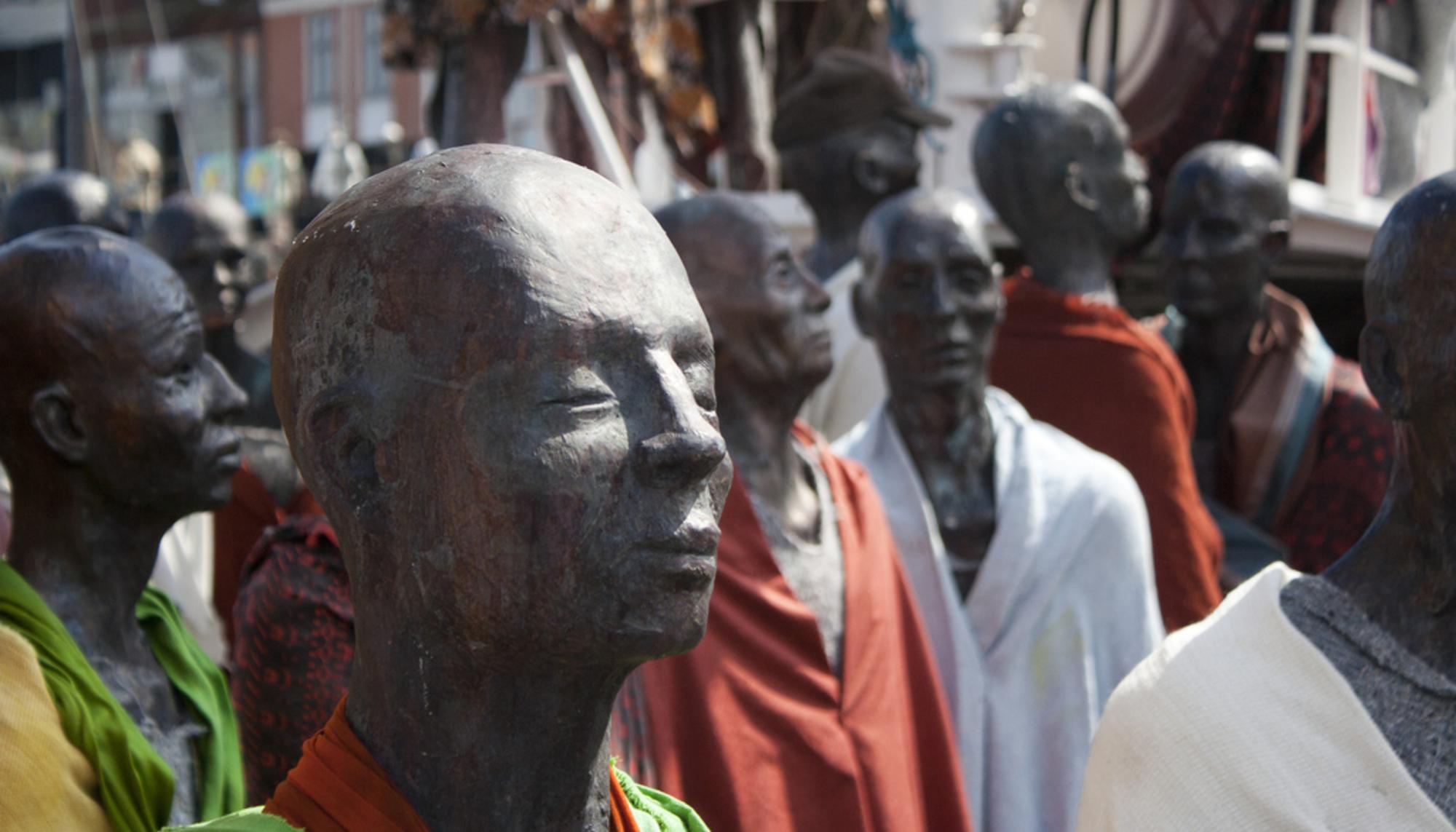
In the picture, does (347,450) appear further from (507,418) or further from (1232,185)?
(1232,185)

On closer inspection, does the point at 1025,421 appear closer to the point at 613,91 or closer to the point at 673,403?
the point at 673,403

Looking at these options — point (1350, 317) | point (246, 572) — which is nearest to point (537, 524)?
point (246, 572)

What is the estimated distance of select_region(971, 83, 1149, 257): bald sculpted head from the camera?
5113 mm

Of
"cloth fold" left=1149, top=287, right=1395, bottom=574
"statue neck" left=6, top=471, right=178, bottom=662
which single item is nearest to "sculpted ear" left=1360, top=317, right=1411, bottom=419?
"statue neck" left=6, top=471, right=178, bottom=662

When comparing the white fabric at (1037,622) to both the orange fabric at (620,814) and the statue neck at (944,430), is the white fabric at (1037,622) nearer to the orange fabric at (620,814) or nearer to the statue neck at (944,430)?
the statue neck at (944,430)

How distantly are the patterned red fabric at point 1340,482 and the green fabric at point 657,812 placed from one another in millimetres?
3005

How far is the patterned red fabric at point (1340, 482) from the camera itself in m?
4.70

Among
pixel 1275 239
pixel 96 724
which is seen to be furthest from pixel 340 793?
pixel 1275 239

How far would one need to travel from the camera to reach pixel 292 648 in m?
3.03

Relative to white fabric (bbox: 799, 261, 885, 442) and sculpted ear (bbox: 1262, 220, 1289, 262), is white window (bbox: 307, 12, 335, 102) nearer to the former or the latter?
white fabric (bbox: 799, 261, 885, 442)

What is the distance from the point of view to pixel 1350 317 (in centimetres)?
880

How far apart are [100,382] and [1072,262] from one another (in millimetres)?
2944

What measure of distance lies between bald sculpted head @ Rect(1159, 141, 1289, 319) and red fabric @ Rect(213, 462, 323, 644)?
2.46m

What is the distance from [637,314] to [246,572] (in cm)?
169
